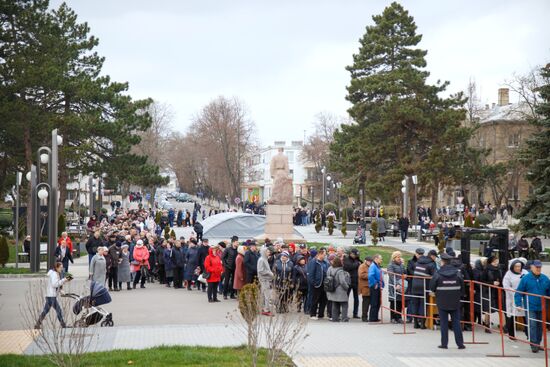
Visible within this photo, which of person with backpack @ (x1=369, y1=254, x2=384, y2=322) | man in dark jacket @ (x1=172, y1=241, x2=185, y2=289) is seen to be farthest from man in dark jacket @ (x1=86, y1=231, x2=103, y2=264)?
person with backpack @ (x1=369, y1=254, x2=384, y2=322)

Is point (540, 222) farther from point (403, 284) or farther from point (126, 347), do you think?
point (126, 347)

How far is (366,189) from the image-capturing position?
166 ft

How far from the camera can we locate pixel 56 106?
140 ft

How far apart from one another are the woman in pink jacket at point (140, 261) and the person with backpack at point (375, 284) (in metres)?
8.88

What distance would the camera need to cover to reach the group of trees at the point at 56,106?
39.5m

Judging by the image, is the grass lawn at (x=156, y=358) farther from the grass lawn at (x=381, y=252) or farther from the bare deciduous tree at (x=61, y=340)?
the grass lawn at (x=381, y=252)

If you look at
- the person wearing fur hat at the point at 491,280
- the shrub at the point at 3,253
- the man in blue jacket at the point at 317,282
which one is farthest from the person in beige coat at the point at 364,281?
the shrub at the point at 3,253

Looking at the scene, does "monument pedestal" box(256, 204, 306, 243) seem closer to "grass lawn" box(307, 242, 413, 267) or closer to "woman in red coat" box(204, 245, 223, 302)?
"grass lawn" box(307, 242, 413, 267)

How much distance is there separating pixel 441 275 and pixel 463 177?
130ft

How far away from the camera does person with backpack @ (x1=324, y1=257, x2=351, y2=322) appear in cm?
1554

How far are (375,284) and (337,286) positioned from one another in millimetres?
799

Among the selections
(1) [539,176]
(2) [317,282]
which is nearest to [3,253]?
(2) [317,282]

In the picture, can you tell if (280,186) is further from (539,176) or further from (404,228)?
(539,176)

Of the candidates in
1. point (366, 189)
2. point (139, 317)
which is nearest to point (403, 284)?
point (139, 317)
